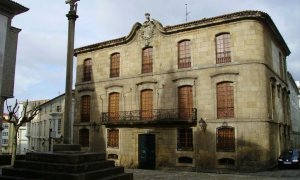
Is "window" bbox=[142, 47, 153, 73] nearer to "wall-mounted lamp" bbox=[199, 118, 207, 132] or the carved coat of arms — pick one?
the carved coat of arms

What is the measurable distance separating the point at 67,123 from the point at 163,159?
40.1 ft

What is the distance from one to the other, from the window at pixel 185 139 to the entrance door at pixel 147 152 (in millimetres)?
2239

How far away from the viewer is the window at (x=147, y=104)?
25347mm

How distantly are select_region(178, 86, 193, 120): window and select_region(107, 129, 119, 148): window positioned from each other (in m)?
5.97

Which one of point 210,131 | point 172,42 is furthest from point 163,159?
point 172,42

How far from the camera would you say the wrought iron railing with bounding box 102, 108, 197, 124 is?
23.4 m

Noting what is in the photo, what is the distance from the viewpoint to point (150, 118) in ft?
82.5

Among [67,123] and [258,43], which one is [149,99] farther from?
[67,123]

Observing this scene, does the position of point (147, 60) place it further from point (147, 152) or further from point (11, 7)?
point (11, 7)

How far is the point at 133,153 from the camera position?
25.6 m

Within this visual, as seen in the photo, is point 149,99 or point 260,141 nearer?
point 260,141

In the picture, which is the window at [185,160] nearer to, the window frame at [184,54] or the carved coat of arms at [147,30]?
the window frame at [184,54]

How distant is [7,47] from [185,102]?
42.1 feet

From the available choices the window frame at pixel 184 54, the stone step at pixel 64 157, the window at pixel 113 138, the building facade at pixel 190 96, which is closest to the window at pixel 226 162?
the building facade at pixel 190 96
